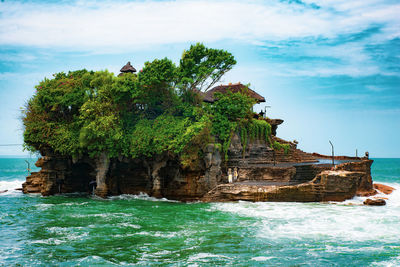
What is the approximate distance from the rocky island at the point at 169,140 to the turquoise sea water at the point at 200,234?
1.73 m

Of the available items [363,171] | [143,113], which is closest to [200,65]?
[143,113]

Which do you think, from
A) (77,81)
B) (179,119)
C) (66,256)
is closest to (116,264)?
(66,256)

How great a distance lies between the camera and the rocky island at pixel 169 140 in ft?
75.2

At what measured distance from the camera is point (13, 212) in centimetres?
2069

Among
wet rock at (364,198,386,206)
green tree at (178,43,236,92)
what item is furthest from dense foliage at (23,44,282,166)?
wet rock at (364,198,386,206)

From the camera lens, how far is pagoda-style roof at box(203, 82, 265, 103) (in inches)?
1082

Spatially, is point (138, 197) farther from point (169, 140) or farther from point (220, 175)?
point (220, 175)

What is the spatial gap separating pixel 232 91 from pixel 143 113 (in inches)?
319

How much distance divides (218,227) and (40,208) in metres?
11.2

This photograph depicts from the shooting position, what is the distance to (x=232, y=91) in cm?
3041

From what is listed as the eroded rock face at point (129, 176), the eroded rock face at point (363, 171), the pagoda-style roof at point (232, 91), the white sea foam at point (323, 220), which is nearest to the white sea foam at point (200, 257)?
the white sea foam at point (323, 220)

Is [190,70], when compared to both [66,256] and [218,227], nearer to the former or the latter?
[218,227]

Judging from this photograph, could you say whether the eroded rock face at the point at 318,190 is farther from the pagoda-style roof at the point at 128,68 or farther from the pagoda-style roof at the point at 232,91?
the pagoda-style roof at the point at 128,68

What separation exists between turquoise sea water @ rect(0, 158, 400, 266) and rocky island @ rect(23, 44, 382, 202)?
5.68ft
